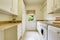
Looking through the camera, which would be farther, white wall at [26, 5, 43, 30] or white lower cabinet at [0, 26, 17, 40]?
white wall at [26, 5, 43, 30]

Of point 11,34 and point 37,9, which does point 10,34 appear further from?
point 37,9

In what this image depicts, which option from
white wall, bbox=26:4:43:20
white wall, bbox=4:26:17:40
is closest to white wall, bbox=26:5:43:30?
white wall, bbox=26:4:43:20

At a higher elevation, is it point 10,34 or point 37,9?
point 37,9

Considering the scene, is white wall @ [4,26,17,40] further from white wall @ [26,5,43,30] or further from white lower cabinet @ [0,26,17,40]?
white wall @ [26,5,43,30]

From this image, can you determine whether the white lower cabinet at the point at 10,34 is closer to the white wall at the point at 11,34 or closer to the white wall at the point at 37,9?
the white wall at the point at 11,34

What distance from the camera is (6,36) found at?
2.15 metres

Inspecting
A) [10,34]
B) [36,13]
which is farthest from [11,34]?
[36,13]

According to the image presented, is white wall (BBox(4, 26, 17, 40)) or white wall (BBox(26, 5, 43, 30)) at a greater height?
white wall (BBox(26, 5, 43, 30))

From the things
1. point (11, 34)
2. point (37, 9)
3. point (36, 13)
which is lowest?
point (11, 34)

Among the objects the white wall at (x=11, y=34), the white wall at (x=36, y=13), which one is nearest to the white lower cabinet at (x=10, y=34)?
the white wall at (x=11, y=34)

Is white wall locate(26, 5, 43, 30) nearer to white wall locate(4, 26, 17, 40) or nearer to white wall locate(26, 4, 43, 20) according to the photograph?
white wall locate(26, 4, 43, 20)

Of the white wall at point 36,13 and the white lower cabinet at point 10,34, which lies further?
the white wall at point 36,13

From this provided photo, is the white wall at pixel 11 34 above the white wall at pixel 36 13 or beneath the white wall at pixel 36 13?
beneath

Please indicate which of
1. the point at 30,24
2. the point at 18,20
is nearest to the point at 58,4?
the point at 18,20
